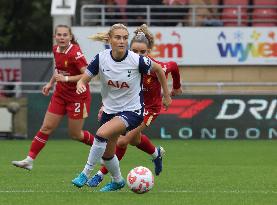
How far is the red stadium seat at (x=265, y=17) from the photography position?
25.5 meters

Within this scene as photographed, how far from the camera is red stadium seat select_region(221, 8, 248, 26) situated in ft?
82.8

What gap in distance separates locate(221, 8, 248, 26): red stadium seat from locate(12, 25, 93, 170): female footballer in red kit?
11637 mm

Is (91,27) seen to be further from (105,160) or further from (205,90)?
(105,160)

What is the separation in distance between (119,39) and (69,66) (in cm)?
311

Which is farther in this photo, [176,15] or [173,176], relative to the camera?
[176,15]

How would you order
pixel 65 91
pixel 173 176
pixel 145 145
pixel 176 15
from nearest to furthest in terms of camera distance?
pixel 145 145 < pixel 173 176 < pixel 65 91 < pixel 176 15

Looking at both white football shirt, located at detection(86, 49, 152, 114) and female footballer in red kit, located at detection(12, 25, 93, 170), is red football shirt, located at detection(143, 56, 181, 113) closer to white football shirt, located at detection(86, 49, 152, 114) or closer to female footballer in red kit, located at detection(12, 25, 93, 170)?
female footballer in red kit, located at detection(12, 25, 93, 170)

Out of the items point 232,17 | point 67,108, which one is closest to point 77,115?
point 67,108

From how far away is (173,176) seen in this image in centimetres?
1306

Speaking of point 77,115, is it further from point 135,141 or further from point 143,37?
point 143,37

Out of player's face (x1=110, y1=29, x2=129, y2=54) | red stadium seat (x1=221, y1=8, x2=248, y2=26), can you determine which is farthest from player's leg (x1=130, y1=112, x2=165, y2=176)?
red stadium seat (x1=221, y1=8, x2=248, y2=26)

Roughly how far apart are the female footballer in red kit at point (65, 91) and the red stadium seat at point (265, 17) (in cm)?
1208

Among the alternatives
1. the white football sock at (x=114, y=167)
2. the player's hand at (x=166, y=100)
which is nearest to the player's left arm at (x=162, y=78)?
the player's hand at (x=166, y=100)

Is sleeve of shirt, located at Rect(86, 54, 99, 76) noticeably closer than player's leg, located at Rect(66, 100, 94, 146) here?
Yes
